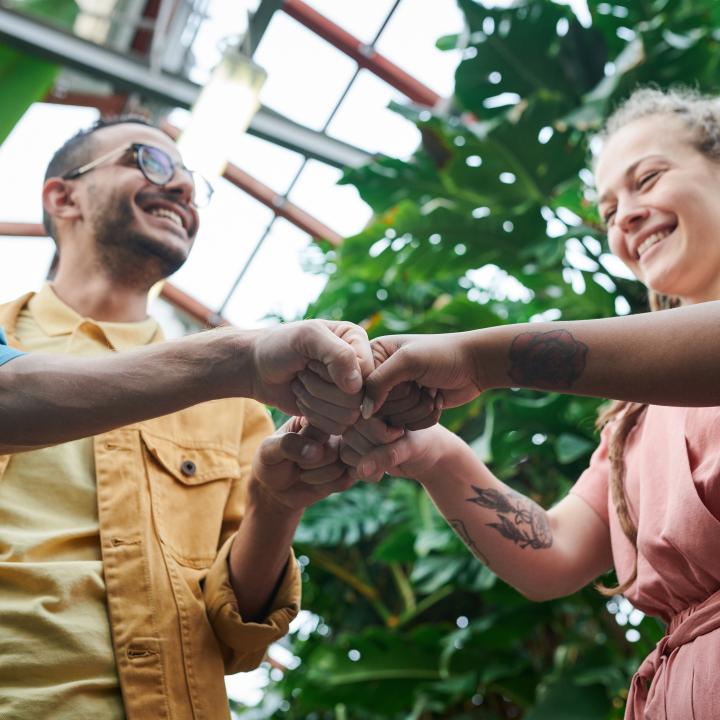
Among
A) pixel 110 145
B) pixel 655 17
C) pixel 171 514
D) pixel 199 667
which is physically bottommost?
pixel 199 667

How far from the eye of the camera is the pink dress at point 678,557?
1.13 meters

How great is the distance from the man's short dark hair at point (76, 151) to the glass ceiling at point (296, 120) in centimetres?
230

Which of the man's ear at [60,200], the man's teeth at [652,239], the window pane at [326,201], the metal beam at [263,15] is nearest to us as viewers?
the man's teeth at [652,239]

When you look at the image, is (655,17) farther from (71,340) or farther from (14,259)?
(14,259)

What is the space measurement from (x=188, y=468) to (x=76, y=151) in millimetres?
833

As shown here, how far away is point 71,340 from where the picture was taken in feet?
5.19

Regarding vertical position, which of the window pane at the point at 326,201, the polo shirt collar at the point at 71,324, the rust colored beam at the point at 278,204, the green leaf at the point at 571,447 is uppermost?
the window pane at the point at 326,201

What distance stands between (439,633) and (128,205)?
1944mm

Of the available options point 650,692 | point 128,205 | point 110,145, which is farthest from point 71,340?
point 650,692

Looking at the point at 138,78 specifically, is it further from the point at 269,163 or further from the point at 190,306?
the point at 190,306

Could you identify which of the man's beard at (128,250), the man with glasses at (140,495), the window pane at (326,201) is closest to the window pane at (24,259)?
the window pane at (326,201)

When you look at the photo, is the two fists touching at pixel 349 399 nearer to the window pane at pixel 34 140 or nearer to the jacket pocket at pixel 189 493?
the jacket pocket at pixel 189 493

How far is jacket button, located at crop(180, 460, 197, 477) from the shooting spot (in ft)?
4.87

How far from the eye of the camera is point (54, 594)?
1.26 m
